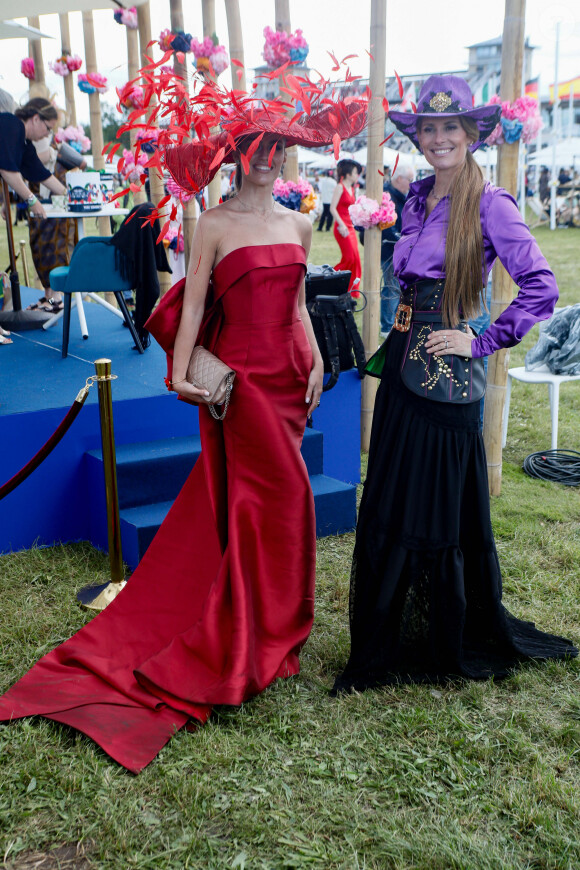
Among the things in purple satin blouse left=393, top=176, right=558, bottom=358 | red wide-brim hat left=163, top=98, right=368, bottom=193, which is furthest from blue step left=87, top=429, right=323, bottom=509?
purple satin blouse left=393, top=176, right=558, bottom=358

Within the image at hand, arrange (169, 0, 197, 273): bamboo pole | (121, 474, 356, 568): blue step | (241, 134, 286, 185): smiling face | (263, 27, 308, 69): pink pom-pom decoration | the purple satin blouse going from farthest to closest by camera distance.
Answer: (169, 0, 197, 273): bamboo pole < (263, 27, 308, 69): pink pom-pom decoration < (121, 474, 356, 568): blue step < (241, 134, 286, 185): smiling face < the purple satin blouse

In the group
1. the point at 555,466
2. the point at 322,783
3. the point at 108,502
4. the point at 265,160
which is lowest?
the point at 322,783

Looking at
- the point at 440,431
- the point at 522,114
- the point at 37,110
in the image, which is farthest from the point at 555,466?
the point at 37,110

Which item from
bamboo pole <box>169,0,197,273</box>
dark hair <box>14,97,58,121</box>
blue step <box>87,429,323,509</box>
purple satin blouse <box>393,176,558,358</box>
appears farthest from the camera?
dark hair <box>14,97,58,121</box>

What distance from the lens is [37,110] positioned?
21.1 feet

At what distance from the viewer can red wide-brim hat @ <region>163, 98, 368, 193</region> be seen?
2.61m

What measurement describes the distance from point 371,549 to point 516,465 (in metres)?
2.85

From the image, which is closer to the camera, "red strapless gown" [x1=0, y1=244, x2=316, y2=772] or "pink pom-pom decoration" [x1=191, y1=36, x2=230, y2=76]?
"red strapless gown" [x1=0, y1=244, x2=316, y2=772]

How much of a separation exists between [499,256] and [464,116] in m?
0.46

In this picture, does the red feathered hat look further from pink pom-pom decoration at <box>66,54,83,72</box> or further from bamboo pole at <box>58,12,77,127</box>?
bamboo pole at <box>58,12,77,127</box>

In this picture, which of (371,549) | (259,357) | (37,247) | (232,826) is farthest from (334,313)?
(37,247)

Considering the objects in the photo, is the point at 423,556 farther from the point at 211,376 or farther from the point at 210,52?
the point at 210,52

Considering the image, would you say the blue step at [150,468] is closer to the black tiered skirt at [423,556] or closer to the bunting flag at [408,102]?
the black tiered skirt at [423,556]

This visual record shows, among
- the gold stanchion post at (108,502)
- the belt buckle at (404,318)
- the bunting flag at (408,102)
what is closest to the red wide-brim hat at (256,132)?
the bunting flag at (408,102)
